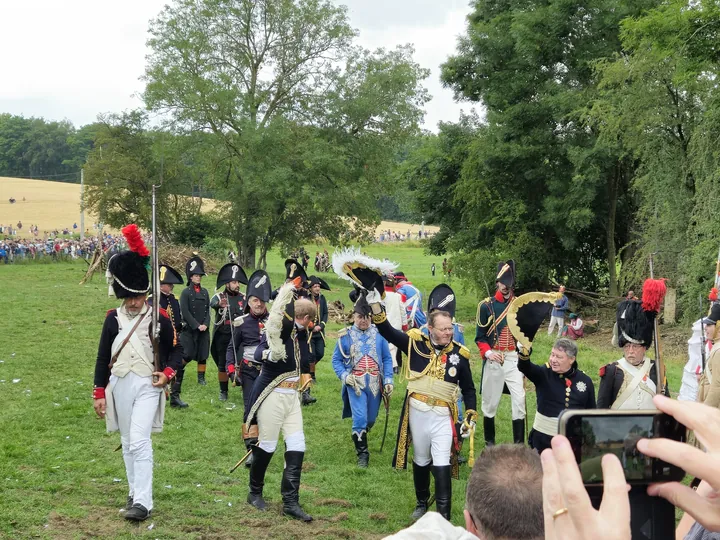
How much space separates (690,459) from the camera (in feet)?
4.24

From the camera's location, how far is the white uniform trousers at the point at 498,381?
30.3ft

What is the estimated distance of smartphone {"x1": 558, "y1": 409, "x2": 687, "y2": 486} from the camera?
162 centimetres

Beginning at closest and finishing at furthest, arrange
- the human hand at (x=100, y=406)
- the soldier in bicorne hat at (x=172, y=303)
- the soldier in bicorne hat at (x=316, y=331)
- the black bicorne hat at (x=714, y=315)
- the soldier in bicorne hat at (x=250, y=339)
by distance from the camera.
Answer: the human hand at (x=100, y=406) < the black bicorne hat at (x=714, y=315) < the soldier in bicorne hat at (x=250, y=339) < the soldier in bicorne hat at (x=172, y=303) < the soldier in bicorne hat at (x=316, y=331)

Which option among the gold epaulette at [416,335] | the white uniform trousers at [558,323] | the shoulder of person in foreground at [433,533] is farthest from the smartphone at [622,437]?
the white uniform trousers at [558,323]

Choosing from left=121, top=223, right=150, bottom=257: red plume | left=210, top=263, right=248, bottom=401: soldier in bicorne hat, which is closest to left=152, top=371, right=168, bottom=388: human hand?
left=121, top=223, right=150, bottom=257: red plume

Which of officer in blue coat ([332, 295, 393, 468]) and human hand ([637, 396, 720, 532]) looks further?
officer in blue coat ([332, 295, 393, 468])

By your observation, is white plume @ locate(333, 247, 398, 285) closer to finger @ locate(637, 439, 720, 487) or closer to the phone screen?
the phone screen

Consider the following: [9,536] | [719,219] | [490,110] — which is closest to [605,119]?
[719,219]

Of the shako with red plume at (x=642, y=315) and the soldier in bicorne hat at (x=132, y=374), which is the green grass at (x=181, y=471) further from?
the shako with red plume at (x=642, y=315)

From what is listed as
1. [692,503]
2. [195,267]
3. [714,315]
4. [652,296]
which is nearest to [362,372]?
[652,296]

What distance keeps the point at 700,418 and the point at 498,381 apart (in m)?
8.13

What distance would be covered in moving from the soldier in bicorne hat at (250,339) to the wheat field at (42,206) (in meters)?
50.2

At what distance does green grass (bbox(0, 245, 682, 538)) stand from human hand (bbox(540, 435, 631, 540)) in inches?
213

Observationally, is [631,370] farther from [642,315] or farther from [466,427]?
[466,427]
